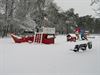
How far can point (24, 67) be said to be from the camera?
755 cm

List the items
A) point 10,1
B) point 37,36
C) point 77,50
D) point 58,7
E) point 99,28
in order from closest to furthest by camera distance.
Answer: point 77,50
point 37,36
point 10,1
point 58,7
point 99,28

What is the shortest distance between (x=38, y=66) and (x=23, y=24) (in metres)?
34.5

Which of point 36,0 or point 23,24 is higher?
point 36,0

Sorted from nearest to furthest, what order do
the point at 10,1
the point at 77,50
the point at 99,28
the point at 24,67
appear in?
the point at 24,67, the point at 77,50, the point at 10,1, the point at 99,28

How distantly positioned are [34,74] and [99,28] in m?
93.7

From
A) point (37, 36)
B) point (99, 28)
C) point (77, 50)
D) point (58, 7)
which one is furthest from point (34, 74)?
point (99, 28)

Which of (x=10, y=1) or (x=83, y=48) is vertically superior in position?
(x=10, y=1)

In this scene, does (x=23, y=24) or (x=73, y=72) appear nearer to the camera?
(x=73, y=72)

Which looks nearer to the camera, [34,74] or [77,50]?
[34,74]

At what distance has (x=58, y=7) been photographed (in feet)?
289

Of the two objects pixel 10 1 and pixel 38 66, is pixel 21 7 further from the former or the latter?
pixel 38 66

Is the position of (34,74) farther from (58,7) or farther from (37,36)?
(58,7)

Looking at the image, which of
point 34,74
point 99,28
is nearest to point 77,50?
point 34,74

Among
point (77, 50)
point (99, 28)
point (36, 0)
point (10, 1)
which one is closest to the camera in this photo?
point (77, 50)
